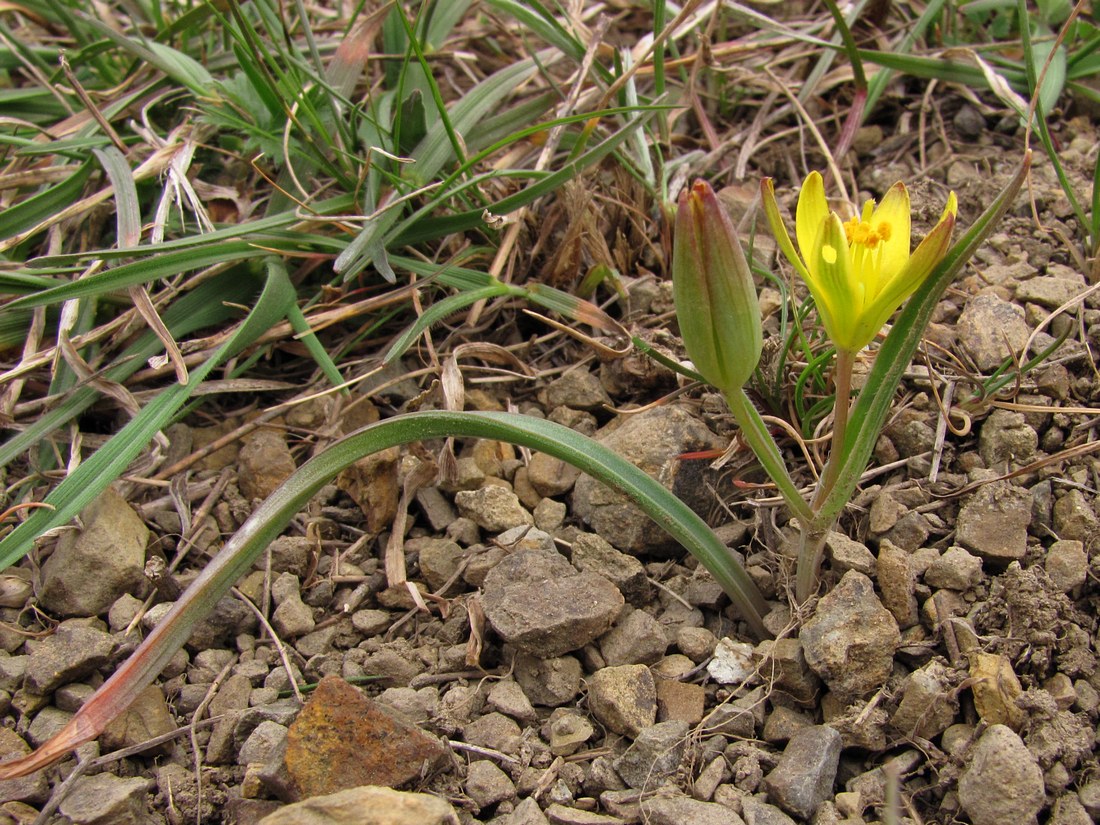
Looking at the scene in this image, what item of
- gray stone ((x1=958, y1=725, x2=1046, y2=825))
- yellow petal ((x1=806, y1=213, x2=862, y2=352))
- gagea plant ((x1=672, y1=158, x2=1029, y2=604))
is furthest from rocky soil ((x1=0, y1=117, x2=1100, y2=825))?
yellow petal ((x1=806, y1=213, x2=862, y2=352))

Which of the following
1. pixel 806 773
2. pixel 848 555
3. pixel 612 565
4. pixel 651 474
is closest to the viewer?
pixel 806 773

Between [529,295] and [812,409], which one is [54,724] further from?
[812,409]

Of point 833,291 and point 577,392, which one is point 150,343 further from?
point 833,291

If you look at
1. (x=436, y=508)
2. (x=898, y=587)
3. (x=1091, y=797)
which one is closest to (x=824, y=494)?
(x=898, y=587)

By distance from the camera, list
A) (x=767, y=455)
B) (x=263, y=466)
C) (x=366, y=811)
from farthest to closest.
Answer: (x=263, y=466), (x=767, y=455), (x=366, y=811)

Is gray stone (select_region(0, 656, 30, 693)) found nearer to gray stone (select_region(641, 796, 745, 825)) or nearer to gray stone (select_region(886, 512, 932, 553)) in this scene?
gray stone (select_region(641, 796, 745, 825))

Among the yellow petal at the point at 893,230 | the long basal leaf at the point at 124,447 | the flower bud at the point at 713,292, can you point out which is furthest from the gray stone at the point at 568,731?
the long basal leaf at the point at 124,447
